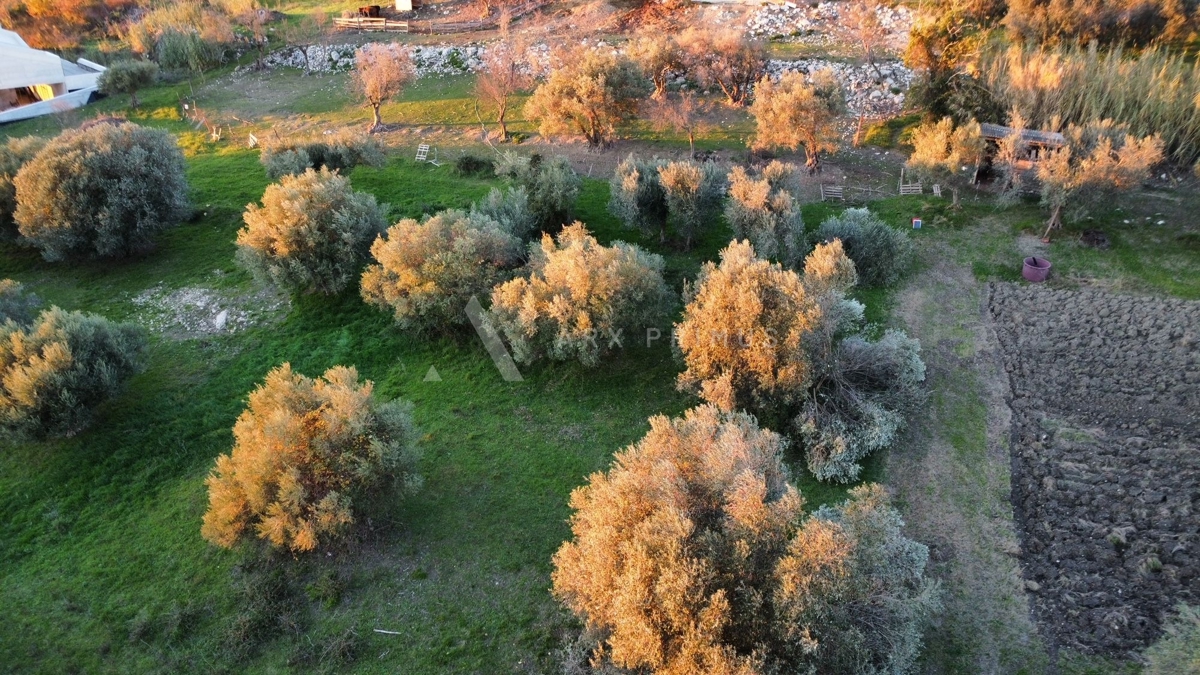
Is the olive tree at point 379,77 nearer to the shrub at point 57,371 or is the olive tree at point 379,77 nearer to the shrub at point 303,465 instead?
the shrub at point 57,371

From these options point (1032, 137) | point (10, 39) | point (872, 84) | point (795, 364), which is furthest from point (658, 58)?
point (10, 39)

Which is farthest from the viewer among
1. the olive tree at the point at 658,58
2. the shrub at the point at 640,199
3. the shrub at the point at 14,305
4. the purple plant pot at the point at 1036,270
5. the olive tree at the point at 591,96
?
the olive tree at the point at 658,58

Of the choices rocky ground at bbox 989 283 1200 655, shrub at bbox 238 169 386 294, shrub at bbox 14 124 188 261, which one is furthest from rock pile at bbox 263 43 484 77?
rocky ground at bbox 989 283 1200 655

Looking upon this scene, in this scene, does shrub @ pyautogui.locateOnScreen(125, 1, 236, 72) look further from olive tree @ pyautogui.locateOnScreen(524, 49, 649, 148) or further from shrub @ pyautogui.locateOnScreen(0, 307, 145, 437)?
shrub @ pyautogui.locateOnScreen(0, 307, 145, 437)

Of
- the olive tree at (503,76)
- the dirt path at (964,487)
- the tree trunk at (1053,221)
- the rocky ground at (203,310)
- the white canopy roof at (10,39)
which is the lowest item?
the dirt path at (964,487)

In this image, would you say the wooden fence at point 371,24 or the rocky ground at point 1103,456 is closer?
the rocky ground at point 1103,456

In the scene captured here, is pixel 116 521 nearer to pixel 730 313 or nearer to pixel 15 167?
pixel 730 313

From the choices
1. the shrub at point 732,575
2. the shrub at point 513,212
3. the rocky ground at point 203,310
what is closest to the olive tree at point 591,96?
the shrub at point 513,212
